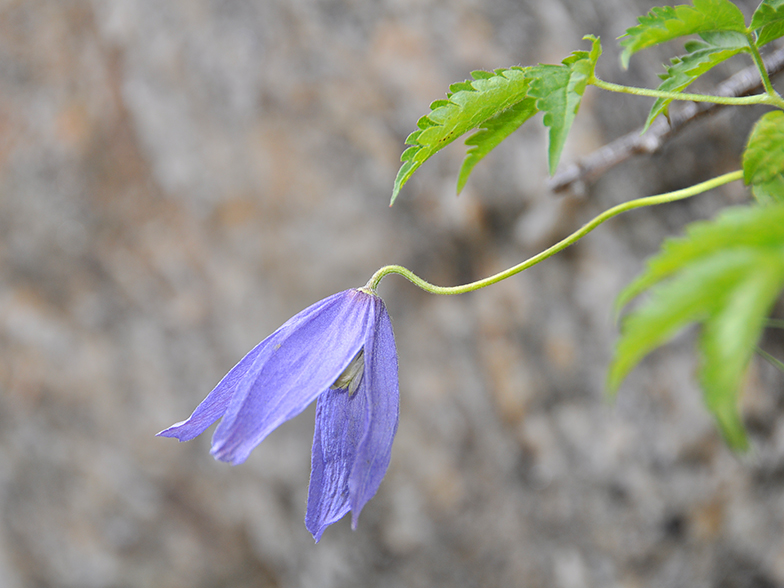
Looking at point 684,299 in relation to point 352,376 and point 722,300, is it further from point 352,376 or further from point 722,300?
point 352,376

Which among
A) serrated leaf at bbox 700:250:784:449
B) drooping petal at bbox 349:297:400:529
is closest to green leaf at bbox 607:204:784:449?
serrated leaf at bbox 700:250:784:449

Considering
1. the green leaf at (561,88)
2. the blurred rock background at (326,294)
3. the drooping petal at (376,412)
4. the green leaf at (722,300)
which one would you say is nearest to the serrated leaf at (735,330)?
the green leaf at (722,300)

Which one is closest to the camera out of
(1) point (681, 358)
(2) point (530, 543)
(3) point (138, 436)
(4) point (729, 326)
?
(4) point (729, 326)

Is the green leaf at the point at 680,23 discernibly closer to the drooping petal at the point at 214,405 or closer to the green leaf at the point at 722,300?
the green leaf at the point at 722,300

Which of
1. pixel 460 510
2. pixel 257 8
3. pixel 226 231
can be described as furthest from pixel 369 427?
pixel 257 8

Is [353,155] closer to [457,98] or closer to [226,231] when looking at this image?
[226,231]

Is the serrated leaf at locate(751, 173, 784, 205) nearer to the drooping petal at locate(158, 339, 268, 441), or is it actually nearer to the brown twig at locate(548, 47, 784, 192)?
the brown twig at locate(548, 47, 784, 192)
